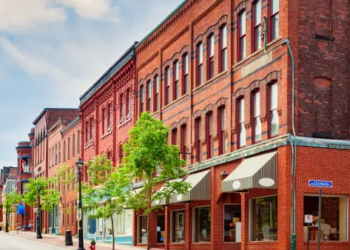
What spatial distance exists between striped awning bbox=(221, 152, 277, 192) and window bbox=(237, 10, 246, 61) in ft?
17.7

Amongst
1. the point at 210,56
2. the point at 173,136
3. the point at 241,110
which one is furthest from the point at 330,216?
the point at 173,136

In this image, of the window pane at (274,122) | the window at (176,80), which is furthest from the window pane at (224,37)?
the window at (176,80)

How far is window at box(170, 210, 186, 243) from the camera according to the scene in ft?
122

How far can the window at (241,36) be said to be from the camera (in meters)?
30.4

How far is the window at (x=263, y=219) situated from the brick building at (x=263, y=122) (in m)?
0.04

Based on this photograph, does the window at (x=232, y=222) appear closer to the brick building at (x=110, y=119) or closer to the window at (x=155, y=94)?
the window at (x=155, y=94)

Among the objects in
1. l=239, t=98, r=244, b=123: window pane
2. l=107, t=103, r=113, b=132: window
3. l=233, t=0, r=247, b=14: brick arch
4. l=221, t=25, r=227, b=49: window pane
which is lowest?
l=239, t=98, r=244, b=123: window pane

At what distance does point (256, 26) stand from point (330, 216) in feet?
28.4

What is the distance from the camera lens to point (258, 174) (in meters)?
26.0

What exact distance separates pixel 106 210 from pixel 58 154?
4657 centimetres

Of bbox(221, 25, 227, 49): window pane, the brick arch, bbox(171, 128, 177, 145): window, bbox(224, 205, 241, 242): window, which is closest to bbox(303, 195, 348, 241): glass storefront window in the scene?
bbox(224, 205, 241, 242): window

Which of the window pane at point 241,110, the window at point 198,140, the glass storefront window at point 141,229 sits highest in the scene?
the window pane at point 241,110

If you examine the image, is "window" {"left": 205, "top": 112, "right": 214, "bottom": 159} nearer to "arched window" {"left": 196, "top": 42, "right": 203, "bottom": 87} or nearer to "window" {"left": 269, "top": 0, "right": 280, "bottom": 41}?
"arched window" {"left": 196, "top": 42, "right": 203, "bottom": 87}

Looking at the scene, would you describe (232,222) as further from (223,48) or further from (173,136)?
(173,136)
